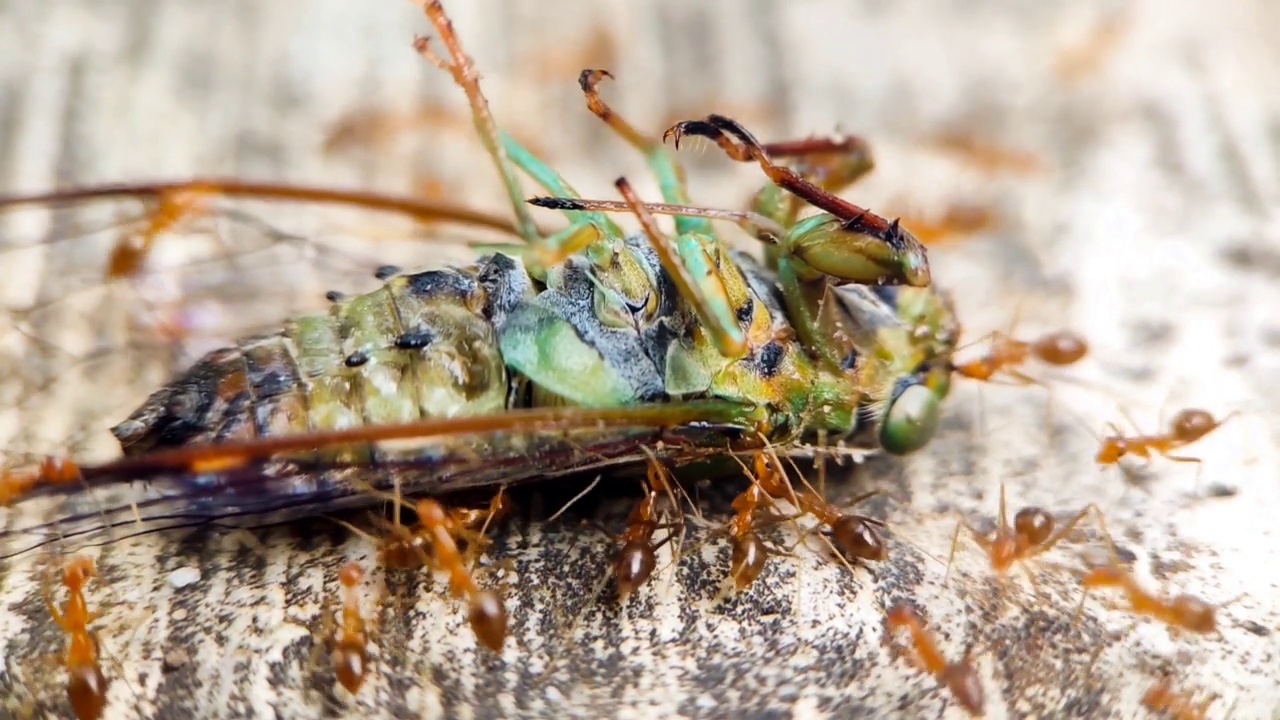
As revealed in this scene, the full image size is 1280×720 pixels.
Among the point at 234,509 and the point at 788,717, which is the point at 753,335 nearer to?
the point at 788,717

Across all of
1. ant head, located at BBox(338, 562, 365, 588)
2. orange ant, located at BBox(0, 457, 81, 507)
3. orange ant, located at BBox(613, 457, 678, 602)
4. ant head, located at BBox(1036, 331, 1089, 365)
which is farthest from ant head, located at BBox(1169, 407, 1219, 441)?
orange ant, located at BBox(0, 457, 81, 507)

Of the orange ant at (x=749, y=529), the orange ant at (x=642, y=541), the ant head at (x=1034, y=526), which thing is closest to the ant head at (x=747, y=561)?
the orange ant at (x=749, y=529)

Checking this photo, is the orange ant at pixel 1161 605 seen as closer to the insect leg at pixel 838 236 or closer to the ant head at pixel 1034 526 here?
the ant head at pixel 1034 526

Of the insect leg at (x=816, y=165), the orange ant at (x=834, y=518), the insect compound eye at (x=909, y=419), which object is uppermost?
the insect leg at (x=816, y=165)

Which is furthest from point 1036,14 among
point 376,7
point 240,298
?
point 240,298

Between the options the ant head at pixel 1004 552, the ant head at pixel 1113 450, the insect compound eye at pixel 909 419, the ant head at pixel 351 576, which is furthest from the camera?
the ant head at pixel 1113 450

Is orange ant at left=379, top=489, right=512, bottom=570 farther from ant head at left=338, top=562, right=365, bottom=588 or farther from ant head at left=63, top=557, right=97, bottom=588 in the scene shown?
ant head at left=63, top=557, right=97, bottom=588

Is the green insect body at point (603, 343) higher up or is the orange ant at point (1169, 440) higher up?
the green insect body at point (603, 343)
